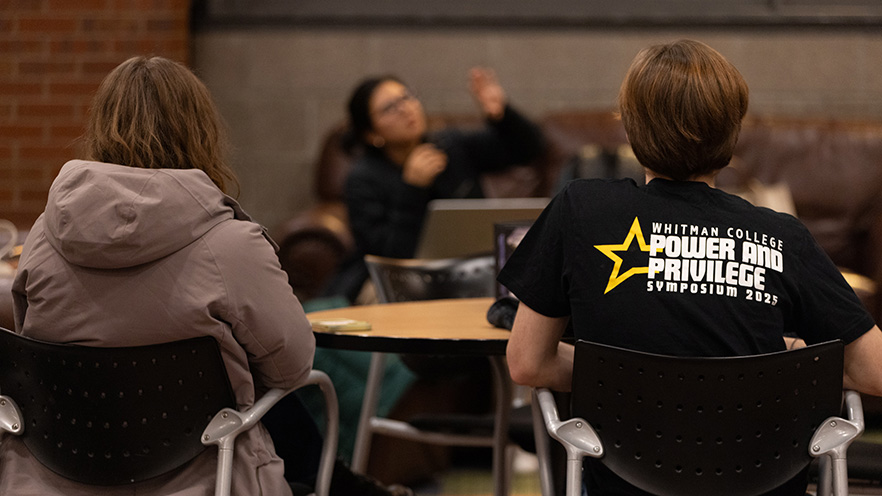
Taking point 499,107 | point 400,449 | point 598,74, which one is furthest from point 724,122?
point 598,74

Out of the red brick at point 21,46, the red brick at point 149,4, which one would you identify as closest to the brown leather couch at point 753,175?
the red brick at point 149,4

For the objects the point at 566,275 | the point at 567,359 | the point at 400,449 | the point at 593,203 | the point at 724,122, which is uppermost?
the point at 724,122

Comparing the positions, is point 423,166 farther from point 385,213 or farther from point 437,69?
point 437,69

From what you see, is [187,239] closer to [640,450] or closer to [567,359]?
[567,359]

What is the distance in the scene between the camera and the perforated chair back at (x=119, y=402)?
52.7 inches

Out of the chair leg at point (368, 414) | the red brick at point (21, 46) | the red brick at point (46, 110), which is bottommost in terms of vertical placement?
the chair leg at point (368, 414)

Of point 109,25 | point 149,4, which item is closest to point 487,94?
point 149,4

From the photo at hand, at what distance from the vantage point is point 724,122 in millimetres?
1324

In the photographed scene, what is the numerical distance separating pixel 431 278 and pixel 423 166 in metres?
0.93

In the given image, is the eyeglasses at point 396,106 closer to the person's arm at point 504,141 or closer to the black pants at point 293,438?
the person's arm at point 504,141

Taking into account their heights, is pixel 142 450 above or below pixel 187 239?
below

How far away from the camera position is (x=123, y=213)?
1311 mm

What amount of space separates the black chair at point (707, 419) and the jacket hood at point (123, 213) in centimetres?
58

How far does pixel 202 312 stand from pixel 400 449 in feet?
5.42
